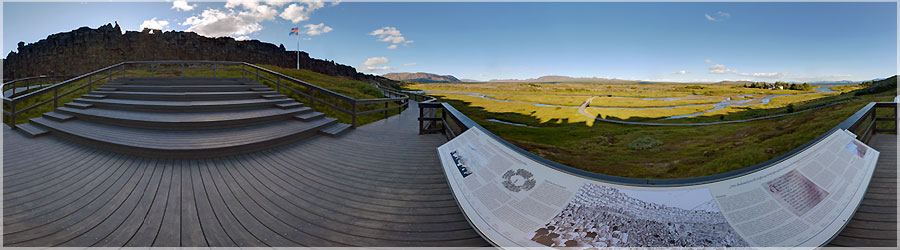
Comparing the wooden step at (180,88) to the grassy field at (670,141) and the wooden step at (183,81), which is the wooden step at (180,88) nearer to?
the wooden step at (183,81)

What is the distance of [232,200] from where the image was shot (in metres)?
3.16

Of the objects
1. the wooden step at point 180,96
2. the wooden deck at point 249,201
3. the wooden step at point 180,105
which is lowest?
the wooden deck at point 249,201

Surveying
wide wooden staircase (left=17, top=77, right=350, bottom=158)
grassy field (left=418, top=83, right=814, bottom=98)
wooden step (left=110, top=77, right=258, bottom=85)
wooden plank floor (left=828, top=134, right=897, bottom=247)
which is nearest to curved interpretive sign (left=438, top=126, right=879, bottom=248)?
wooden plank floor (left=828, top=134, right=897, bottom=247)

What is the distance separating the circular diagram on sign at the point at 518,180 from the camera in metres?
2.29

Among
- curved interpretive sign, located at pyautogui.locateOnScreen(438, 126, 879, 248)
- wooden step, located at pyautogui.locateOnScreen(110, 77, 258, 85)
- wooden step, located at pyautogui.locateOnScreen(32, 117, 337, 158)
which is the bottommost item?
curved interpretive sign, located at pyautogui.locateOnScreen(438, 126, 879, 248)

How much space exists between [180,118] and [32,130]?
9.28 ft

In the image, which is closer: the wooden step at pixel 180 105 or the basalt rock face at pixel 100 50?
the wooden step at pixel 180 105

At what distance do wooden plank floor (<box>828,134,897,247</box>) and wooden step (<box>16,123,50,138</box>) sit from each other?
10483 mm

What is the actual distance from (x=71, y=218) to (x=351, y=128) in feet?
12.9

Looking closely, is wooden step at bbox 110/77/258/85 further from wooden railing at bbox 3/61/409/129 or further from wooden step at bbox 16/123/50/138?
wooden step at bbox 16/123/50/138

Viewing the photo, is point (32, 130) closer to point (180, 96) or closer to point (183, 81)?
point (180, 96)

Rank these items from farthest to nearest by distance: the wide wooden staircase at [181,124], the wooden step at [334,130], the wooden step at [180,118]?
1. the wooden step at [334,130]
2. the wooden step at [180,118]
3. the wide wooden staircase at [181,124]

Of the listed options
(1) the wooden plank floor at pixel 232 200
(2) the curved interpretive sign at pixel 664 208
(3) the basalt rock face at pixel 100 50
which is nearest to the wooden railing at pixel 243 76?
(1) the wooden plank floor at pixel 232 200

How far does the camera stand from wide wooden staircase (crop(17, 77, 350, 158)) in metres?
4.54
